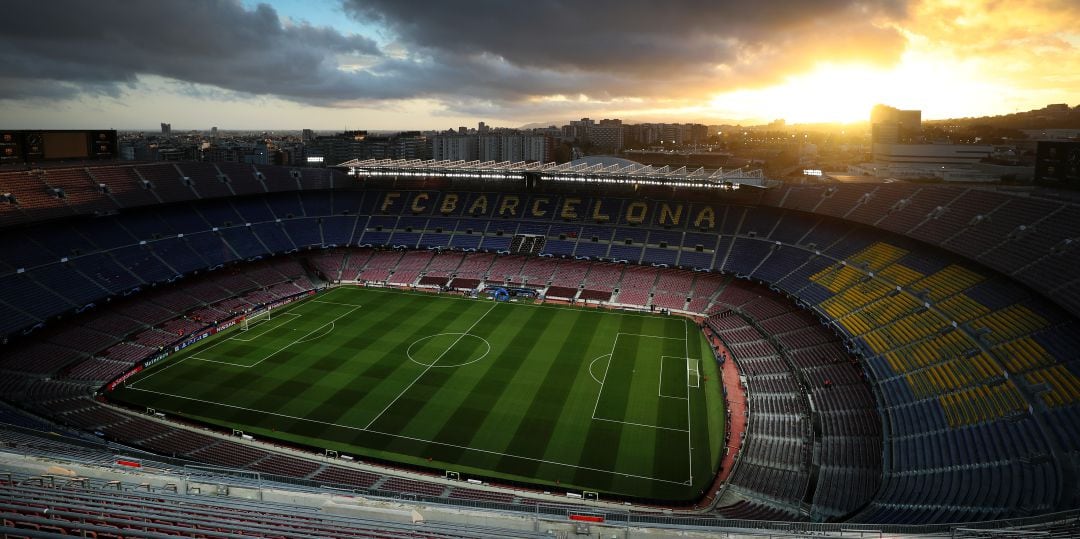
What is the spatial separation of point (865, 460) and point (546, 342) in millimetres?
22431

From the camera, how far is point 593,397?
111ft

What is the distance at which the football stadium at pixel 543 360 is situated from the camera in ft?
58.0

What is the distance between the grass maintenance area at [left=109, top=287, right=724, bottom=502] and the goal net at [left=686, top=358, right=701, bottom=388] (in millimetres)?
148

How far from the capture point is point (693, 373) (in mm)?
37719

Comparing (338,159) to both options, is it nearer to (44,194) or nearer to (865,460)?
(44,194)

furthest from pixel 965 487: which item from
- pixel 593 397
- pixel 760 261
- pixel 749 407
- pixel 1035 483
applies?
pixel 760 261

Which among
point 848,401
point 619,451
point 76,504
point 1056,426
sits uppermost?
point 76,504

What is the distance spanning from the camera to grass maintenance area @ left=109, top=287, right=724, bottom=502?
2784cm

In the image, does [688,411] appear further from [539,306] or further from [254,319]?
[254,319]

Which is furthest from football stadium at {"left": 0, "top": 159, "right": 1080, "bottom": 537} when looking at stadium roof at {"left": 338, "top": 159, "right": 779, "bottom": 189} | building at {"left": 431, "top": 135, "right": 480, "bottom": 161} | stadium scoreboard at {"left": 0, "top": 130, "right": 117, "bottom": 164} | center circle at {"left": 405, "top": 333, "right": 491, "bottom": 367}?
building at {"left": 431, "top": 135, "right": 480, "bottom": 161}

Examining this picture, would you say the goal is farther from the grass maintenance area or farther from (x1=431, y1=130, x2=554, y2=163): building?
(x1=431, y1=130, x2=554, y2=163): building

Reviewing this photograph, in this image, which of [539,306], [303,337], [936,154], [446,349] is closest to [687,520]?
[446,349]

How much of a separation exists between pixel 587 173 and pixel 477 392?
1260 inches

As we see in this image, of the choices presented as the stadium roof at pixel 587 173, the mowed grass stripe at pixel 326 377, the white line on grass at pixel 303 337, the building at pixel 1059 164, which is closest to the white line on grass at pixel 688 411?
the mowed grass stripe at pixel 326 377
